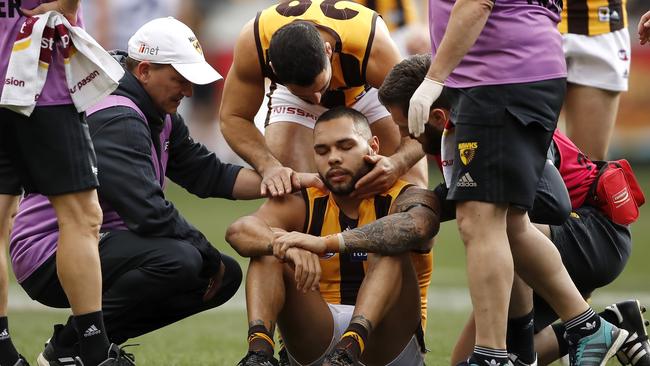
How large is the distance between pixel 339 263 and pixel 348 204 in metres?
0.29

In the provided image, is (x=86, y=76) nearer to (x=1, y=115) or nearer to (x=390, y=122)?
(x=1, y=115)

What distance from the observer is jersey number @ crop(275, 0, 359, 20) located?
6.31 m

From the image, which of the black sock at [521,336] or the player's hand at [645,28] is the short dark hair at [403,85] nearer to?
the black sock at [521,336]

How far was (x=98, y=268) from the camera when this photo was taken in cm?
503

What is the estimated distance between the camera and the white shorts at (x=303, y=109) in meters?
6.63

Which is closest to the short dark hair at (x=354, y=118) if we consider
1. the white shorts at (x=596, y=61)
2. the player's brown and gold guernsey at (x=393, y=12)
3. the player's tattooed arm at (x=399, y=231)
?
the player's tattooed arm at (x=399, y=231)

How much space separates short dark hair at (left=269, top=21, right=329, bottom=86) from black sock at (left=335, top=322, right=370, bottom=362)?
1279 millimetres

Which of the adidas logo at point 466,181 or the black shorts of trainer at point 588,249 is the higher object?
the adidas logo at point 466,181

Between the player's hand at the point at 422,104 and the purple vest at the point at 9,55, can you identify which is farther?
the purple vest at the point at 9,55

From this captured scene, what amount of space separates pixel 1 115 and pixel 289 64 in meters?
1.38

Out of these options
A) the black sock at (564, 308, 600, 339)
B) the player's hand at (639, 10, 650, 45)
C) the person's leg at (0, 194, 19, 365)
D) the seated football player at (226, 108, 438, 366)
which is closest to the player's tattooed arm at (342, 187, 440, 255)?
the seated football player at (226, 108, 438, 366)

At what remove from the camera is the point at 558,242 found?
232 inches

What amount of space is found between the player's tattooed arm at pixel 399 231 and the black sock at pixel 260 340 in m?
0.51

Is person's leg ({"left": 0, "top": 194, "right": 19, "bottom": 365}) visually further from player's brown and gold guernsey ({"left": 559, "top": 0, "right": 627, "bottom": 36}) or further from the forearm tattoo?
player's brown and gold guernsey ({"left": 559, "top": 0, "right": 627, "bottom": 36})
